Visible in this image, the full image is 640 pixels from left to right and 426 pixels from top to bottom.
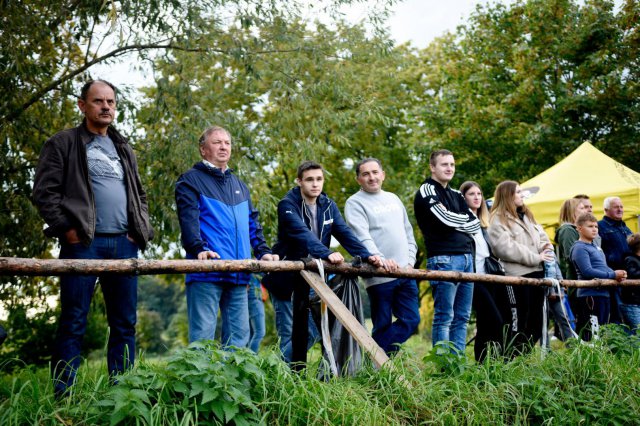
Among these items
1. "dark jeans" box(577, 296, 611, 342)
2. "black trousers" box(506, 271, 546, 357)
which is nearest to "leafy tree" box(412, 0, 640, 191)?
"dark jeans" box(577, 296, 611, 342)

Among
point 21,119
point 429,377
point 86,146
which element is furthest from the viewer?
point 21,119

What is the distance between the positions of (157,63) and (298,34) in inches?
78.0

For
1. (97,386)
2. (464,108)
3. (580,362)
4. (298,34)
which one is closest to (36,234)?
(298,34)

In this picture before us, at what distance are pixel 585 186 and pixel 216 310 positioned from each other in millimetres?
7319

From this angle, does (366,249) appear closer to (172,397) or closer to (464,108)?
(172,397)

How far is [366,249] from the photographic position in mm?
5020

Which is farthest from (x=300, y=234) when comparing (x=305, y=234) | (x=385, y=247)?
(x=385, y=247)

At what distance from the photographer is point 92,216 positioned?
156 inches

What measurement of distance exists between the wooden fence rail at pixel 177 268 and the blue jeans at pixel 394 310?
0.56 feet

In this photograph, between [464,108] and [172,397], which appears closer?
[172,397]

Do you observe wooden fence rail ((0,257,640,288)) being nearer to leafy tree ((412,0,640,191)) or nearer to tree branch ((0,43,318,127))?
tree branch ((0,43,318,127))

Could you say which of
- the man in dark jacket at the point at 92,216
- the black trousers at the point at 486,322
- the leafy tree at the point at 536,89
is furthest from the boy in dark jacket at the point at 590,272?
the leafy tree at the point at 536,89

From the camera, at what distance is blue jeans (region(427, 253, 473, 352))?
558 centimetres

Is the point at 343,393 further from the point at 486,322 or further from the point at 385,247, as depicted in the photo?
the point at 486,322
